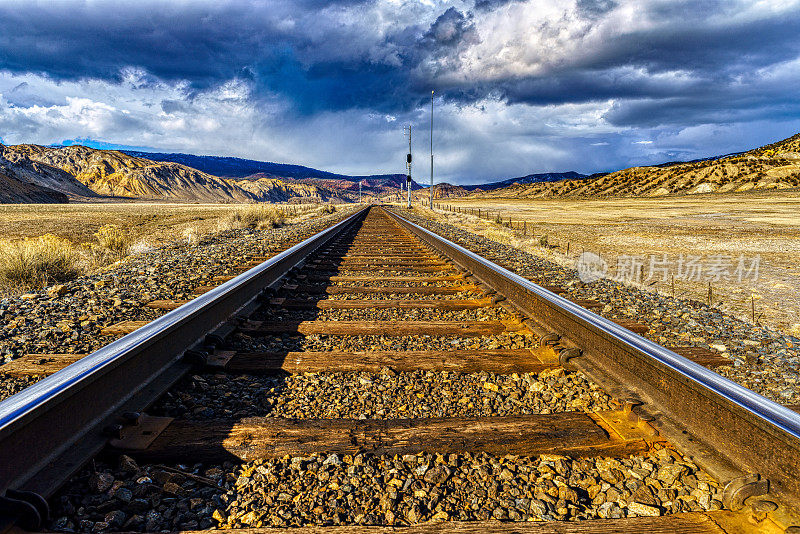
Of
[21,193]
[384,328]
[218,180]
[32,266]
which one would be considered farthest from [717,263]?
[218,180]

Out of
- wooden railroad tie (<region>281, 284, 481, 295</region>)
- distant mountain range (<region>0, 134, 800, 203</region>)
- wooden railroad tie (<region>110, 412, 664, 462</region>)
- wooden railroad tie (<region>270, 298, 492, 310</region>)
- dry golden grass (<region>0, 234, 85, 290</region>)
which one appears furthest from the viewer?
distant mountain range (<region>0, 134, 800, 203</region>)

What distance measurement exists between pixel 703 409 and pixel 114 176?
160 m

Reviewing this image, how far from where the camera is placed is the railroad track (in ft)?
5.03

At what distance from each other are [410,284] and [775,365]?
335 cm

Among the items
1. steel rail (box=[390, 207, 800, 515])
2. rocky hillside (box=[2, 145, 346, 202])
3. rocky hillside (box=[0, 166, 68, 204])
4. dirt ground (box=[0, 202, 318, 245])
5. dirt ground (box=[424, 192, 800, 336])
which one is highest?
rocky hillside (box=[2, 145, 346, 202])

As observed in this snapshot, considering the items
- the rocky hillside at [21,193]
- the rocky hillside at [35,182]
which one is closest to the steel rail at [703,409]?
the rocky hillside at [21,193]

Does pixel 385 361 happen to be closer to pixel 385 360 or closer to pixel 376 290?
pixel 385 360

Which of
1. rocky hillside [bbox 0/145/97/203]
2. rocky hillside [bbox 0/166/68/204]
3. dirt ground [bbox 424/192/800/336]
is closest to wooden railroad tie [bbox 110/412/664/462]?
dirt ground [bbox 424/192/800/336]

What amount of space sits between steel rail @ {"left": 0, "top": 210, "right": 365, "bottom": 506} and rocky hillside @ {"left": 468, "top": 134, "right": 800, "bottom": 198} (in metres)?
73.1

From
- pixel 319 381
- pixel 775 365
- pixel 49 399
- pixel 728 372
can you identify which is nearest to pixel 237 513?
pixel 49 399

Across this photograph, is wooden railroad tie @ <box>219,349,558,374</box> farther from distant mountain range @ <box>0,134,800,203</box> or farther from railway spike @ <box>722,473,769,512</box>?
distant mountain range @ <box>0,134,800,203</box>

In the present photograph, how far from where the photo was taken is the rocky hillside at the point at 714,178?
63156 millimetres

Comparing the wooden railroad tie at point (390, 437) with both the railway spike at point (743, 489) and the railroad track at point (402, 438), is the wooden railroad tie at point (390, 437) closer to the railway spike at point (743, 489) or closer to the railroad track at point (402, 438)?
the railroad track at point (402, 438)

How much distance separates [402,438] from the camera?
6.31ft
